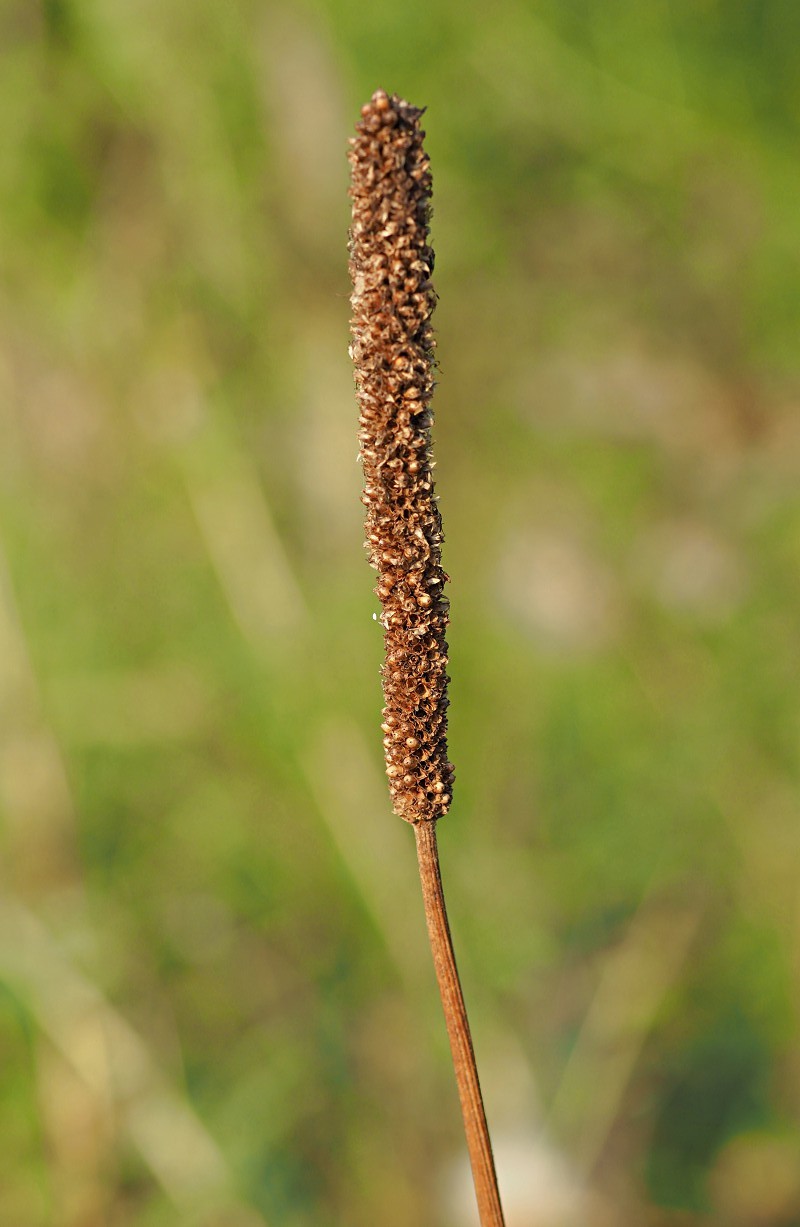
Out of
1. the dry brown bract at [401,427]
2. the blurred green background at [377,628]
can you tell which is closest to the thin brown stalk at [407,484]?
the dry brown bract at [401,427]

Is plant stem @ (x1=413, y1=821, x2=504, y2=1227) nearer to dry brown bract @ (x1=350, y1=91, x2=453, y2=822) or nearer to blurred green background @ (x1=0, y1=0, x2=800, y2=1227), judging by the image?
dry brown bract @ (x1=350, y1=91, x2=453, y2=822)

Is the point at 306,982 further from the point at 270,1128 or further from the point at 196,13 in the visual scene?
the point at 196,13

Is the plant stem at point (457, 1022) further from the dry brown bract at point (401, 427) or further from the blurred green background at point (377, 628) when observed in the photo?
→ the blurred green background at point (377, 628)

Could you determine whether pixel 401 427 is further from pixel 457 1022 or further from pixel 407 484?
pixel 457 1022

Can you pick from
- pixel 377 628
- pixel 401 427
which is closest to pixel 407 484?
pixel 401 427

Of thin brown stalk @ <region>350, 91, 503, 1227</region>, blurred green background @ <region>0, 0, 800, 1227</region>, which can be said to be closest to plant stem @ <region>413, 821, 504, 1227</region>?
thin brown stalk @ <region>350, 91, 503, 1227</region>

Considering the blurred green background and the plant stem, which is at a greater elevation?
the blurred green background

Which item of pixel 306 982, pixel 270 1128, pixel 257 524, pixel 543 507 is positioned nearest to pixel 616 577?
pixel 543 507

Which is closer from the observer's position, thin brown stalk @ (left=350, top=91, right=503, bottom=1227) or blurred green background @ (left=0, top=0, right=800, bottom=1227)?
thin brown stalk @ (left=350, top=91, right=503, bottom=1227)
